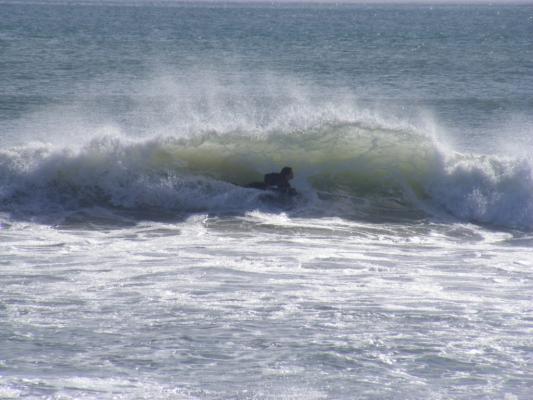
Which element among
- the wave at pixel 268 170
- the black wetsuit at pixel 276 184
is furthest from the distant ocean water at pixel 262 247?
the black wetsuit at pixel 276 184

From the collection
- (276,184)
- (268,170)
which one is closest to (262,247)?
(276,184)

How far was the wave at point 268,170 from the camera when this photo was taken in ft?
49.9

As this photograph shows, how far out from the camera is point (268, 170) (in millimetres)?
17344

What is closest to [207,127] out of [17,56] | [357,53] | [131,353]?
[131,353]

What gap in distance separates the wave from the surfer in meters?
0.28

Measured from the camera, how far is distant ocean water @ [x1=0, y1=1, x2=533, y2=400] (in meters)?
7.93

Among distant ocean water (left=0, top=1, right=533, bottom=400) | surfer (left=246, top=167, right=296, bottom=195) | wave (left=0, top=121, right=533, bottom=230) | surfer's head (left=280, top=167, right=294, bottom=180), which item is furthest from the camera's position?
surfer's head (left=280, top=167, right=294, bottom=180)

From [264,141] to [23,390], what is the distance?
10833 millimetres

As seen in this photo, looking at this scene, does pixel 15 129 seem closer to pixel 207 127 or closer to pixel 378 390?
pixel 207 127

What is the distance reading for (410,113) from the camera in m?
26.6

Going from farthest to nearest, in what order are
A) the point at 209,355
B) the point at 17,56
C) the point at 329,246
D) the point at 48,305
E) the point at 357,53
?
the point at 357,53, the point at 17,56, the point at 329,246, the point at 48,305, the point at 209,355

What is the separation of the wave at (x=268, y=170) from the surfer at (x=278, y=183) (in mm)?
276

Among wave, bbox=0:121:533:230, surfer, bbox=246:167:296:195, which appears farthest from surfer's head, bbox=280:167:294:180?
wave, bbox=0:121:533:230

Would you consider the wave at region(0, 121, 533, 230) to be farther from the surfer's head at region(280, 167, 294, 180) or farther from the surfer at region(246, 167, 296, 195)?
the surfer's head at region(280, 167, 294, 180)
